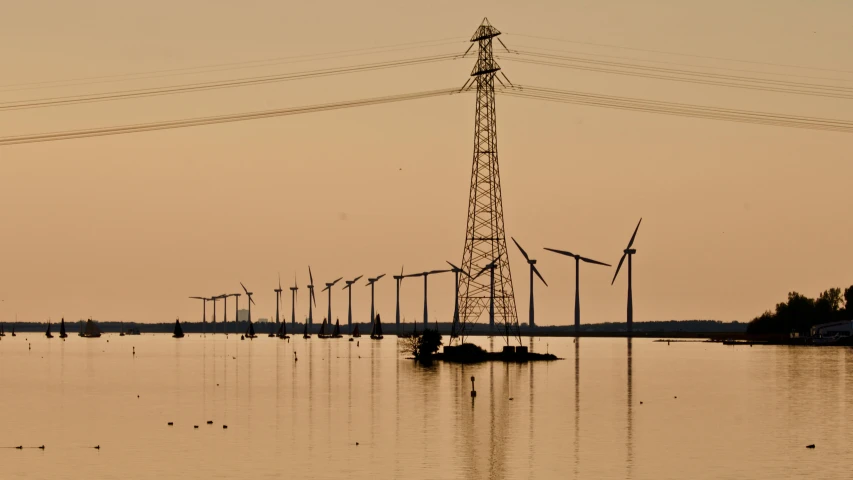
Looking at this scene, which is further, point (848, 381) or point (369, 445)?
point (848, 381)

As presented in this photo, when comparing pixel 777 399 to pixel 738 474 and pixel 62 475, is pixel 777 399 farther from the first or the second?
pixel 62 475

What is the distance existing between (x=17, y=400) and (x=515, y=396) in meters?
58.0

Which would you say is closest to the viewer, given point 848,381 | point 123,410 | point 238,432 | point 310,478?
point 310,478

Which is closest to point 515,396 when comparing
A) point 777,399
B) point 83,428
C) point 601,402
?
point 601,402

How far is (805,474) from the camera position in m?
81.0

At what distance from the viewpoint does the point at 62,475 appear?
7956 centimetres

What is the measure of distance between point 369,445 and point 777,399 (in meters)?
69.8

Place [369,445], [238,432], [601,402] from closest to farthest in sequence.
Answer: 1. [369,445]
2. [238,432]
3. [601,402]

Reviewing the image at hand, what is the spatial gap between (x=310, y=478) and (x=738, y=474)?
27.4 m

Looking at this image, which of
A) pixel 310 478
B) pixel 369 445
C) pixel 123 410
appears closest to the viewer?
pixel 310 478

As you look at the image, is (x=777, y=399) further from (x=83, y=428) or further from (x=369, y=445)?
(x=83, y=428)

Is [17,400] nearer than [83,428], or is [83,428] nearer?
[83,428]

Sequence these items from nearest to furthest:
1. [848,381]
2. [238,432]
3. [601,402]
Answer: [238,432] → [601,402] → [848,381]

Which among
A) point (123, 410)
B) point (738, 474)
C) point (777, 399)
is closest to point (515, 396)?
point (777, 399)
